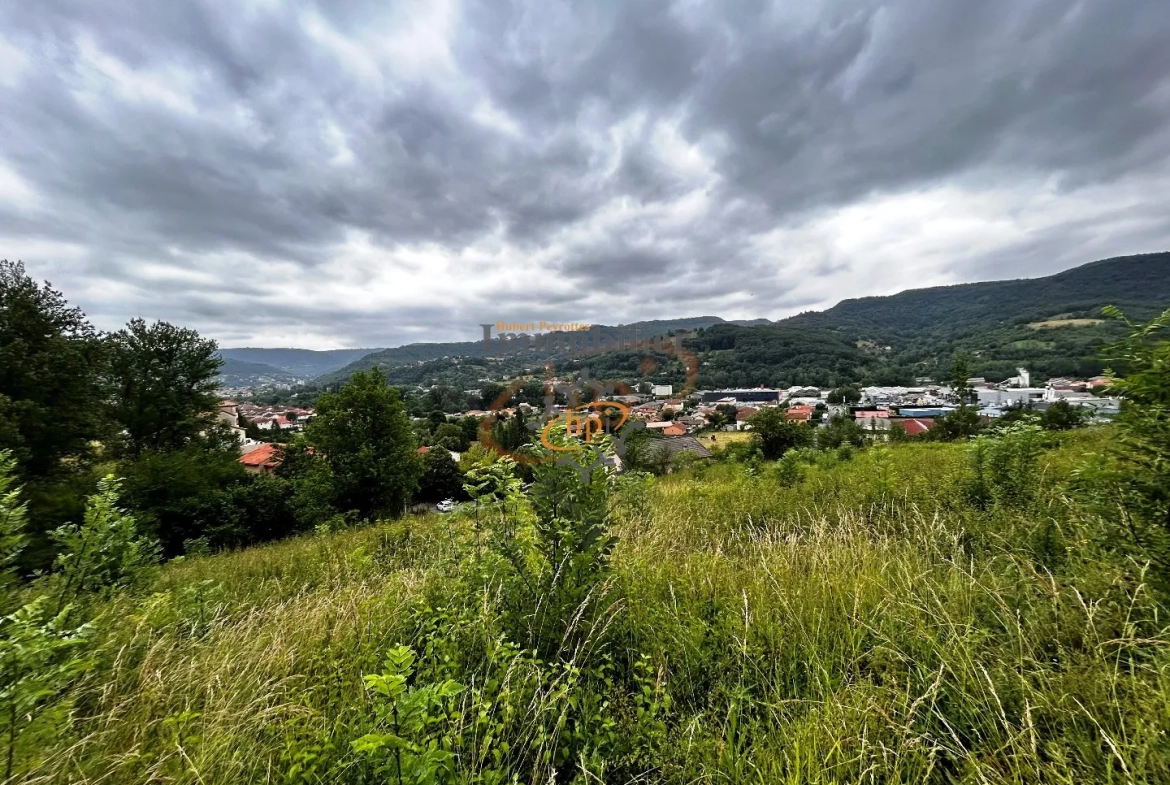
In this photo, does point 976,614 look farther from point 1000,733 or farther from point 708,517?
point 708,517

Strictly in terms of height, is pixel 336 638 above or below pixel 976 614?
above

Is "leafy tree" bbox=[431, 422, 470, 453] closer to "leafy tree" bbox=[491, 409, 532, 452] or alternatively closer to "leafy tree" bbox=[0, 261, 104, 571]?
"leafy tree" bbox=[491, 409, 532, 452]

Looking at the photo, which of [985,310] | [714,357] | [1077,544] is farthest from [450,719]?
[985,310]

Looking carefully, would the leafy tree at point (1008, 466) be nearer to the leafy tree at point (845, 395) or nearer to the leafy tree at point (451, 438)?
the leafy tree at point (451, 438)

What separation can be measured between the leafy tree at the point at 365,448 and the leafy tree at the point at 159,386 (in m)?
4.98

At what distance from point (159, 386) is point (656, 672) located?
23.5 m

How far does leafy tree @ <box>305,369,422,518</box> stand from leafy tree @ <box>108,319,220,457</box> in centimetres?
498

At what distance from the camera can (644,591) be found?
9.73ft

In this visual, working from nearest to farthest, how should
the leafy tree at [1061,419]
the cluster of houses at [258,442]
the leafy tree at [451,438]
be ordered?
the leafy tree at [1061,419] < the cluster of houses at [258,442] < the leafy tree at [451,438]

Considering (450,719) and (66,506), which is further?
(66,506)

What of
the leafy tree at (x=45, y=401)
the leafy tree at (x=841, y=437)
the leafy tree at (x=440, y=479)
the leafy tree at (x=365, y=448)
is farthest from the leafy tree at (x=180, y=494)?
the leafy tree at (x=841, y=437)

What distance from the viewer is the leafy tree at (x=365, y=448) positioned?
1686 cm

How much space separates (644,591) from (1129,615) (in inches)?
94.5

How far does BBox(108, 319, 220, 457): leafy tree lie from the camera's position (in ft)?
54.1
